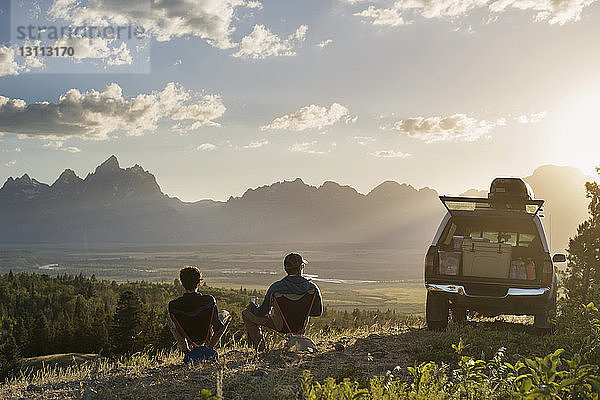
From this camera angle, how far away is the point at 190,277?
23.5ft

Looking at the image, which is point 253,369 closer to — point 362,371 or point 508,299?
point 362,371

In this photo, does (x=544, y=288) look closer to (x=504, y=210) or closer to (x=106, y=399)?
(x=504, y=210)

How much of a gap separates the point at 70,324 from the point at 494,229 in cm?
10014

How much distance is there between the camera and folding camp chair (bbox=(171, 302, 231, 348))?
731cm

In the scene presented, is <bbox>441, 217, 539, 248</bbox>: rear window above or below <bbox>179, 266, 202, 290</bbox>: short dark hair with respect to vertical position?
above

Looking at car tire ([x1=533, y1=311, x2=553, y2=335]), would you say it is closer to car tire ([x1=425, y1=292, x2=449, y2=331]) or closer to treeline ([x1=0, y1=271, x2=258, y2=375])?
car tire ([x1=425, y1=292, x2=449, y2=331])

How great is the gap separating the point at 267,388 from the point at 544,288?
6.25 m

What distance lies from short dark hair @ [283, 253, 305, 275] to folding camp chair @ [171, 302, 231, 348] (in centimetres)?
120

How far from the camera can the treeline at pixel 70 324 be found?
7856cm


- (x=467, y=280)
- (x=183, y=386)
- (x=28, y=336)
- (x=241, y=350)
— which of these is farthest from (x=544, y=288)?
(x=28, y=336)

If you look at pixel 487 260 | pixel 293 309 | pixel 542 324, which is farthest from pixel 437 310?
pixel 293 309

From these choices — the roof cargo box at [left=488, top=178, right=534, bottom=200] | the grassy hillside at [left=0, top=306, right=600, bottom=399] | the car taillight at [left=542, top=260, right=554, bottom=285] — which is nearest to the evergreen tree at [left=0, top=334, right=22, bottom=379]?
the roof cargo box at [left=488, top=178, right=534, bottom=200]

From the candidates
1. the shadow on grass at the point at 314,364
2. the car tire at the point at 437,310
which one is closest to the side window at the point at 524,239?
the shadow on grass at the point at 314,364

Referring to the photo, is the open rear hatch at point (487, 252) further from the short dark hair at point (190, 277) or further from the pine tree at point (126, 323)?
the pine tree at point (126, 323)
